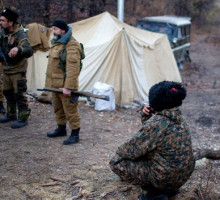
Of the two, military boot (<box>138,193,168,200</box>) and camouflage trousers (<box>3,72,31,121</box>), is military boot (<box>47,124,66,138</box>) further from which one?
military boot (<box>138,193,168,200</box>)

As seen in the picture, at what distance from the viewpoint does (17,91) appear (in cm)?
477

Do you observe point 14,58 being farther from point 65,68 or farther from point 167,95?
point 167,95

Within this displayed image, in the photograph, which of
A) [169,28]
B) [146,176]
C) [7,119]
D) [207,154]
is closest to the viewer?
[146,176]

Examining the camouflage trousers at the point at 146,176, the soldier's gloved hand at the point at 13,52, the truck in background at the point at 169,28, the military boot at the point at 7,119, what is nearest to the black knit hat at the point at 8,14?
the soldier's gloved hand at the point at 13,52

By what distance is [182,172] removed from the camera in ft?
8.87

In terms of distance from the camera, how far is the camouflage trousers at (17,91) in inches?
187

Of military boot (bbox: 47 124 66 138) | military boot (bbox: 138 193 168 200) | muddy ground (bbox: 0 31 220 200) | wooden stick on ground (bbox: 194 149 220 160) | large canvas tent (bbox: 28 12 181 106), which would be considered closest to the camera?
military boot (bbox: 138 193 168 200)

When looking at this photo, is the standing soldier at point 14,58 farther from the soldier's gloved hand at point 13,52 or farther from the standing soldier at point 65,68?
the standing soldier at point 65,68

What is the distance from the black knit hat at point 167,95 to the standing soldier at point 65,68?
1.66 m

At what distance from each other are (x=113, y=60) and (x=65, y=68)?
3.18 m

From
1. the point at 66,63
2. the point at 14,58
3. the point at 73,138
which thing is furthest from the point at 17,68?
the point at 73,138

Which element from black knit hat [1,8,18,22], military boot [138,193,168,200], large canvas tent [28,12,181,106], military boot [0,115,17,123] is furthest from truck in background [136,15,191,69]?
military boot [138,193,168,200]

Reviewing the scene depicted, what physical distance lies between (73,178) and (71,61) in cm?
145

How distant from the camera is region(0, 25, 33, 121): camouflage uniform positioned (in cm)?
458
